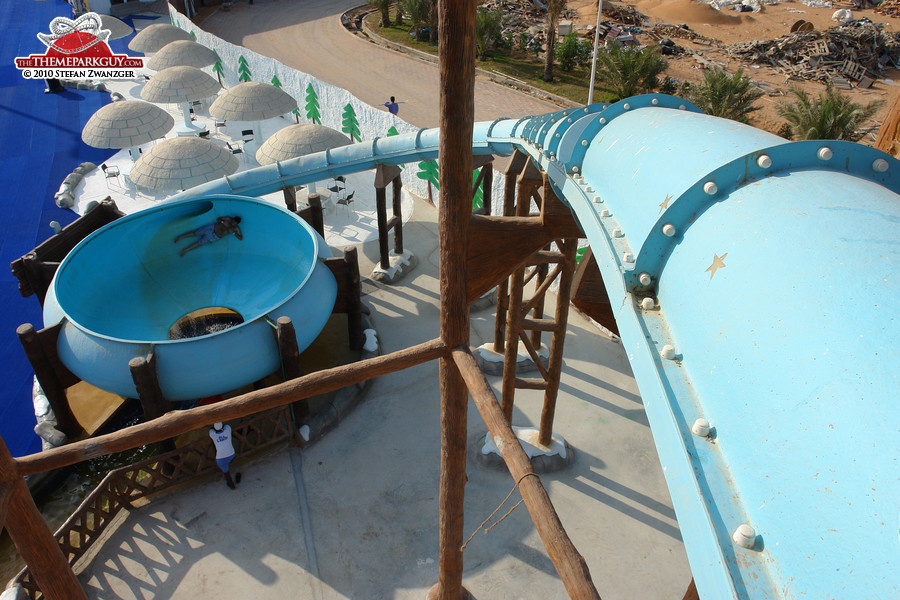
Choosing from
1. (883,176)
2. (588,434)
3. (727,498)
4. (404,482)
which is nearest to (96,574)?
(404,482)

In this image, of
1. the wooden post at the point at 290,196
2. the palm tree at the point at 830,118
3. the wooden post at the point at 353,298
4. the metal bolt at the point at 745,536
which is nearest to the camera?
the metal bolt at the point at 745,536

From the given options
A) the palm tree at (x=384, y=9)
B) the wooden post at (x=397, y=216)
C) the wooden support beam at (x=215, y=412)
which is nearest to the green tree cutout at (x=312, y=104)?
the wooden post at (x=397, y=216)

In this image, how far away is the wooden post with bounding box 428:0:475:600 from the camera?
4273 millimetres

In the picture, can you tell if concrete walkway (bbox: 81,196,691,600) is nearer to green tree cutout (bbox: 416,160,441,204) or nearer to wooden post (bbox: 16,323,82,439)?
wooden post (bbox: 16,323,82,439)

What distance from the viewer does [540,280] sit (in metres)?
10.8

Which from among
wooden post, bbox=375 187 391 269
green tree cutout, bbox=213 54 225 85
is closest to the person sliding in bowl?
wooden post, bbox=375 187 391 269

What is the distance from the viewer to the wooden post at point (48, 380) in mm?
8961

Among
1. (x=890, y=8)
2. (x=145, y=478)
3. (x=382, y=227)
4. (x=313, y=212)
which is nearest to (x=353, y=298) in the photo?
(x=313, y=212)

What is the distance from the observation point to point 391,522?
8.77 metres

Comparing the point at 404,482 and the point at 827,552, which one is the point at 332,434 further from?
the point at 827,552

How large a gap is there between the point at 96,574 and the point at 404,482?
424cm

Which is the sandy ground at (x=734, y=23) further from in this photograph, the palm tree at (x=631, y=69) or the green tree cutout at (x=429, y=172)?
the green tree cutout at (x=429, y=172)

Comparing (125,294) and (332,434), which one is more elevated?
(125,294)

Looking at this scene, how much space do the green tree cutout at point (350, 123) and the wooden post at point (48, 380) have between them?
11333 millimetres
